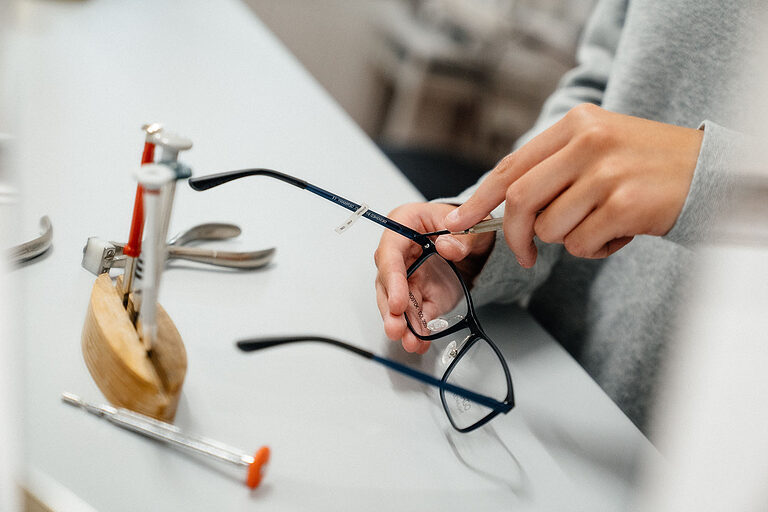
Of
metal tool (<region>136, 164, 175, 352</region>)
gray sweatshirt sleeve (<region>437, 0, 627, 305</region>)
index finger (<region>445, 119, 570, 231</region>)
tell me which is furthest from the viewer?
gray sweatshirt sleeve (<region>437, 0, 627, 305</region>)

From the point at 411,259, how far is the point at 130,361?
0.61ft

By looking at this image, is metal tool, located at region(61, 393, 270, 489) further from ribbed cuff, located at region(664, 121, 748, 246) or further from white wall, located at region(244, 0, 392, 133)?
white wall, located at region(244, 0, 392, 133)

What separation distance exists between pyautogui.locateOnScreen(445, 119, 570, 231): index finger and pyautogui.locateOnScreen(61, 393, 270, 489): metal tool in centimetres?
17

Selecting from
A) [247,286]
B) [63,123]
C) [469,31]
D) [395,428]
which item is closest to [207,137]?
[63,123]

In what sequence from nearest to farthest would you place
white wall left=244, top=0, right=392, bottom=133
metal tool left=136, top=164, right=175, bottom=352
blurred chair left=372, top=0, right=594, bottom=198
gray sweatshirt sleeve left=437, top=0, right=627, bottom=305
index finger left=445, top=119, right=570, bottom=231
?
metal tool left=136, top=164, right=175, bottom=352 < index finger left=445, top=119, right=570, bottom=231 < gray sweatshirt sleeve left=437, top=0, right=627, bottom=305 < blurred chair left=372, top=0, right=594, bottom=198 < white wall left=244, top=0, right=392, bottom=133

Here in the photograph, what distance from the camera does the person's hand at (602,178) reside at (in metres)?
0.31

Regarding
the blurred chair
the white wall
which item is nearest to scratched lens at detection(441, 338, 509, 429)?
the blurred chair

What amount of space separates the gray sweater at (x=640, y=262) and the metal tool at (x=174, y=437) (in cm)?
20

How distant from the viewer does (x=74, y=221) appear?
0.40 meters

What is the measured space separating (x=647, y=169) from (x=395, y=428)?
188mm

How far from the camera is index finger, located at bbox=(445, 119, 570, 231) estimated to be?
1.08ft

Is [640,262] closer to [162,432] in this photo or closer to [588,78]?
[588,78]

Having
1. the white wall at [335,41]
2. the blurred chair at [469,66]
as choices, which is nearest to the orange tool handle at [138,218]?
the blurred chair at [469,66]

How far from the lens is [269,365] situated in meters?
0.33
